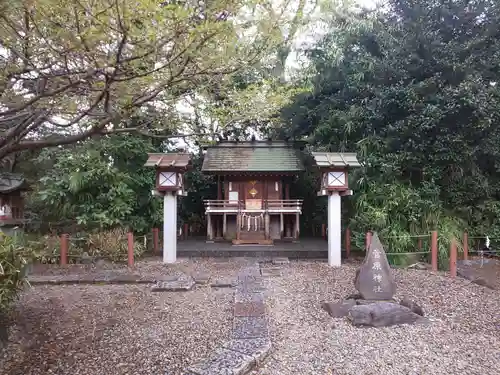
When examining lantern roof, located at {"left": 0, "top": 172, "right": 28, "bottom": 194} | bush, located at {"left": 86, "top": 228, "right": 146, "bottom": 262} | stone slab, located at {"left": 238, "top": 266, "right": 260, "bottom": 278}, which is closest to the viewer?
stone slab, located at {"left": 238, "top": 266, "right": 260, "bottom": 278}

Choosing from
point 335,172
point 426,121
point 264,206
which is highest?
point 426,121

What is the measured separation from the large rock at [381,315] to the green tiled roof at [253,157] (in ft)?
22.5

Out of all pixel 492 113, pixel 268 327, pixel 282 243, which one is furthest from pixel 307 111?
pixel 268 327

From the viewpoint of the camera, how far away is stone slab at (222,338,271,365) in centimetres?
336

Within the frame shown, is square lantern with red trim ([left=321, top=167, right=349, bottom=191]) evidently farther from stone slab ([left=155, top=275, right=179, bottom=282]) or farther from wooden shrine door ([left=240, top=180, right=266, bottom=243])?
stone slab ([left=155, top=275, right=179, bottom=282])

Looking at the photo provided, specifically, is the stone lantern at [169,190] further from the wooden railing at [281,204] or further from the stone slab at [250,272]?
the wooden railing at [281,204]

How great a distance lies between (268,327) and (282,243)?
6920mm

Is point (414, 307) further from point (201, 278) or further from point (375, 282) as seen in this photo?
point (201, 278)

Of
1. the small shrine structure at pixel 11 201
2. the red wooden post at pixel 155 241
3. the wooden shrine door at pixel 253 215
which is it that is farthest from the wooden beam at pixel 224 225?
the small shrine structure at pixel 11 201

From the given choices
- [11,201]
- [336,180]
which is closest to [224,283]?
[336,180]

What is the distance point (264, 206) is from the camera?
37.7 ft

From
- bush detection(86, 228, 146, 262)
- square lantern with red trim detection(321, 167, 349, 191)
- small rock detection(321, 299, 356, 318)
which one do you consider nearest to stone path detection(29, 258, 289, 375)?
small rock detection(321, 299, 356, 318)

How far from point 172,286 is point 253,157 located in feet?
21.6

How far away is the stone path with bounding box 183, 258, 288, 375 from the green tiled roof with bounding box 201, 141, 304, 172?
5.80 meters
